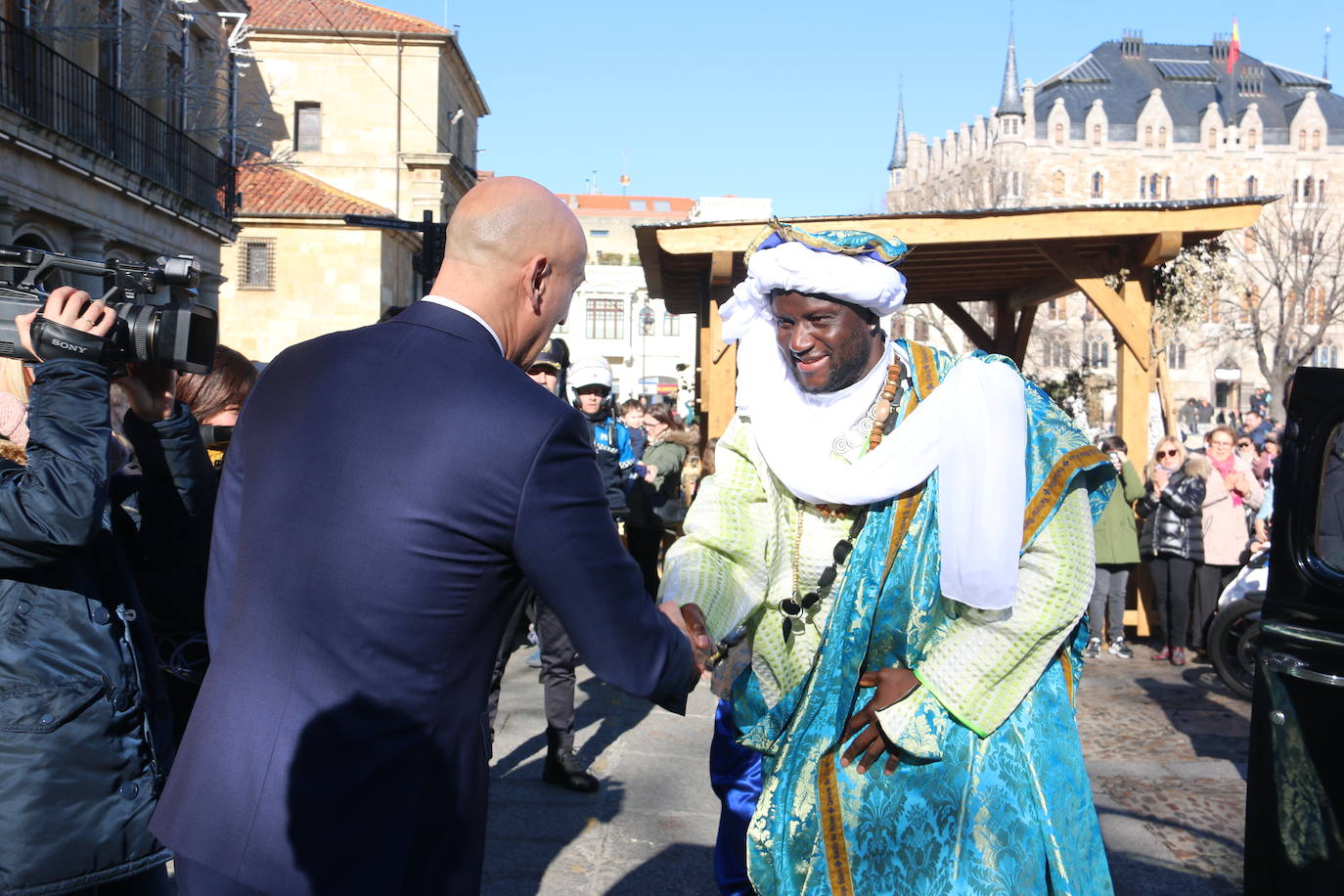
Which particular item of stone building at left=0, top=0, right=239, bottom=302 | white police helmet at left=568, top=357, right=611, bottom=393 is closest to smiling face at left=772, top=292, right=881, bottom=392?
white police helmet at left=568, top=357, right=611, bottom=393

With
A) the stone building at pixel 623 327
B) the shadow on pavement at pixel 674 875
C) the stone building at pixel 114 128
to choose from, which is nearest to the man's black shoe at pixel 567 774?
the shadow on pavement at pixel 674 875

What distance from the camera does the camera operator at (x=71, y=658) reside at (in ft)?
8.61

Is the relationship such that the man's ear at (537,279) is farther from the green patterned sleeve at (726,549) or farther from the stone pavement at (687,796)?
the stone pavement at (687,796)

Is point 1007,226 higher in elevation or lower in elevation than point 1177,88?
lower

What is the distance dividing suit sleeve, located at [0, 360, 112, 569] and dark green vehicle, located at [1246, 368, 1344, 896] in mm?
2946

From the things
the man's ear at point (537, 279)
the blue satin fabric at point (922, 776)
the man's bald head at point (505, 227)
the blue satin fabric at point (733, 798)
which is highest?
the man's bald head at point (505, 227)

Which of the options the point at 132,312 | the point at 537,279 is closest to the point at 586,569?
the point at 537,279

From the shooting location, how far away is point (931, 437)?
2838mm

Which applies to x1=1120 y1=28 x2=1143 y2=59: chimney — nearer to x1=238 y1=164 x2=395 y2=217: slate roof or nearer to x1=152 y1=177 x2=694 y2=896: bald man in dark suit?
x1=238 y1=164 x2=395 y2=217: slate roof

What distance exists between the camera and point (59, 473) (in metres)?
2.60

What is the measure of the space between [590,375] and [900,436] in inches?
208

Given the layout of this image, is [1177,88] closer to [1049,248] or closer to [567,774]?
[1049,248]

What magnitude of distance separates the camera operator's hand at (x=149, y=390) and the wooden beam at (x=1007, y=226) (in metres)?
5.93

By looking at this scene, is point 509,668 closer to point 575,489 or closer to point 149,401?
point 149,401
